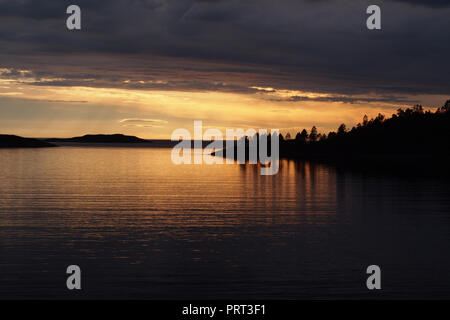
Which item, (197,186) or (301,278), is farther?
(197,186)

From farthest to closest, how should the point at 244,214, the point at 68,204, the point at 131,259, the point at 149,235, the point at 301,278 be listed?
the point at 68,204 < the point at 244,214 < the point at 149,235 < the point at 131,259 < the point at 301,278

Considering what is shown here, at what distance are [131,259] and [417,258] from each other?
12.1 m

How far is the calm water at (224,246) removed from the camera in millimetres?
19094

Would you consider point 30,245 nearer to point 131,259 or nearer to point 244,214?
point 131,259

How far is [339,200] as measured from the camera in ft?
151

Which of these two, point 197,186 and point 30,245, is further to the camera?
point 197,186

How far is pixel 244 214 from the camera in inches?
1481

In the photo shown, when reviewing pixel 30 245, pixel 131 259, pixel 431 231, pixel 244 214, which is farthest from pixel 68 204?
pixel 431 231

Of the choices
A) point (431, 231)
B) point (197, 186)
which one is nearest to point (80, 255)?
point (431, 231)

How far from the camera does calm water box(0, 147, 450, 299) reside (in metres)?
19.1

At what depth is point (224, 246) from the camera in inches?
1022
